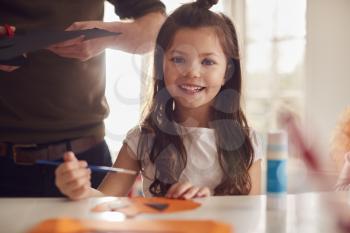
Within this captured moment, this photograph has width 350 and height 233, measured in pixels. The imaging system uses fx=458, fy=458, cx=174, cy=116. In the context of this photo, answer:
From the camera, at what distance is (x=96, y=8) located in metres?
0.85

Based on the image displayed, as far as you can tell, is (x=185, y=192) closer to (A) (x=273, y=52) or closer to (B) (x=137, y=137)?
(B) (x=137, y=137)

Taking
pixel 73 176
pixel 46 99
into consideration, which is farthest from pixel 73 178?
pixel 46 99

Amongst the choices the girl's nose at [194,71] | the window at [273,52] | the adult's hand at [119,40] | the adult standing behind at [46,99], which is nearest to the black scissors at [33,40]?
the adult's hand at [119,40]

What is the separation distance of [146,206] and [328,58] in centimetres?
110

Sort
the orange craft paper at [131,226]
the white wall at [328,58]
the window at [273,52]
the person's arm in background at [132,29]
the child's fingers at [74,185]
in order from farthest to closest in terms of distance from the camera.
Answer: the window at [273,52] → the white wall at [328,58] → the person's arm in background at [132,29] → the child's fingers at [74,185] → the orange craft paper at [131,226]

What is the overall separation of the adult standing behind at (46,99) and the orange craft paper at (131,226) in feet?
1.15

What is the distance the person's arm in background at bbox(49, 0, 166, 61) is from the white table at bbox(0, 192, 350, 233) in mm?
242

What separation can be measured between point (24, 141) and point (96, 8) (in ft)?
0.91

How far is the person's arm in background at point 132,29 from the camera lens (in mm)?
712

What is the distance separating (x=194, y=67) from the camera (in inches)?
32.7

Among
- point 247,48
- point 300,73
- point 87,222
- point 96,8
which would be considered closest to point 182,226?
point 87,222

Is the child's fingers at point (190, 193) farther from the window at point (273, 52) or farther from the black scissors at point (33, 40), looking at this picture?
the window at point (273, 52)

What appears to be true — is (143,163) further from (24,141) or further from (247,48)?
(247,48)

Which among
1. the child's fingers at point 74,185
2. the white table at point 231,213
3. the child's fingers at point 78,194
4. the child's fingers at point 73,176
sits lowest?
the white table at point 231,213
